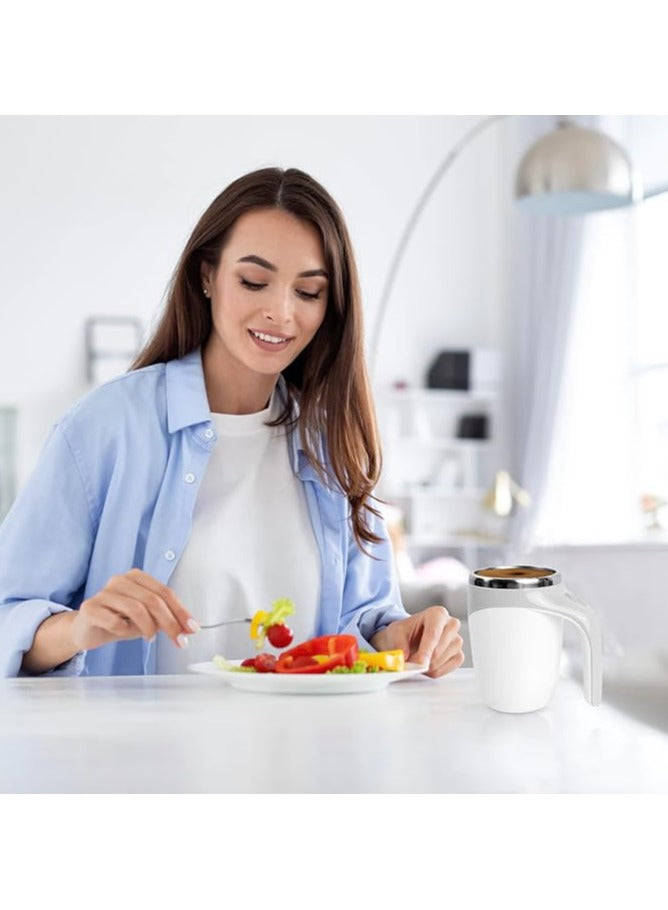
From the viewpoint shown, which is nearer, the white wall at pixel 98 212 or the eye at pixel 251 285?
the eye at pixel 251 285

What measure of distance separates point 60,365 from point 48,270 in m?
0.43

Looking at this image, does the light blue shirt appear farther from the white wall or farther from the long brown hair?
the white wall

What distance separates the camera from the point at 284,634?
3.27 feet

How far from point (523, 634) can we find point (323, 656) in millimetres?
175

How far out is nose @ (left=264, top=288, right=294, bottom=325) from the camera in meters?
1.04

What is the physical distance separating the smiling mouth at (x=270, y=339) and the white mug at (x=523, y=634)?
0.30m

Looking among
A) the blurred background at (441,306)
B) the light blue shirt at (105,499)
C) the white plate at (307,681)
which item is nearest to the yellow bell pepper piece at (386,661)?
the white plate at (307,681)

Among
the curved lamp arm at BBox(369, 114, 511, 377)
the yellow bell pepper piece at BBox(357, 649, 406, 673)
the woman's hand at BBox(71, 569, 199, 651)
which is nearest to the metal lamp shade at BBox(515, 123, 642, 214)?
the curved lamp arm at BBox(369, 114, 511, 377)

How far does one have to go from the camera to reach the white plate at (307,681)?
93cm

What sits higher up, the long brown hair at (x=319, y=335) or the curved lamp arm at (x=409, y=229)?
the curved lamp arm at (x=409, y=229)

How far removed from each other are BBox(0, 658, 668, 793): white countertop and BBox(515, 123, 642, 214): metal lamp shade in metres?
2.25

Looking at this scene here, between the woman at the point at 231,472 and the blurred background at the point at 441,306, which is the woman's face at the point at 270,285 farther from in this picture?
the blurred background at the point at 441,306
